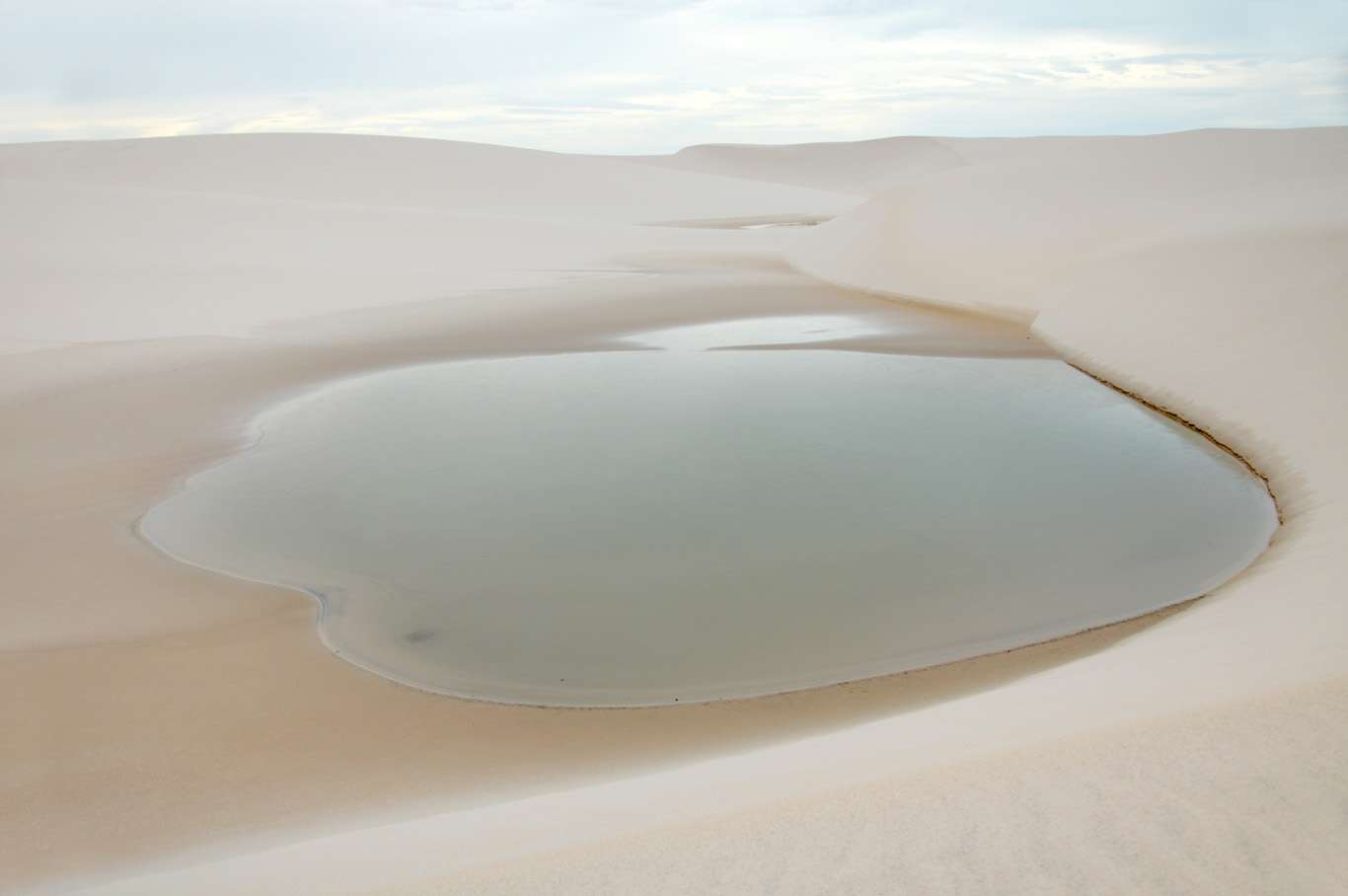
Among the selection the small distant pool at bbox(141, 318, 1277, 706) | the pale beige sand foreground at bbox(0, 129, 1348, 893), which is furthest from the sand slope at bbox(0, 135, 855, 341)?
the small distant pool at bbox(141, 318, 1277, 706)

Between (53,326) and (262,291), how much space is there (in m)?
3.14

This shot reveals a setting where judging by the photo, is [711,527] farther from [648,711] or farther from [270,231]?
[270,231]

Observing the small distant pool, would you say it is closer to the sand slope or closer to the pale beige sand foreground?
the pale beige sand foreground

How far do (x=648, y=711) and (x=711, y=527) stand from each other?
195 centimetres

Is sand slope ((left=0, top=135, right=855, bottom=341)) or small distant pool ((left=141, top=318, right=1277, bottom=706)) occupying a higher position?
sand slope ((left=0, top=135, right=855, bottom=341))

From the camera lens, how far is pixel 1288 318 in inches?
335

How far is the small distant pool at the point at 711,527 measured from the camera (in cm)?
488

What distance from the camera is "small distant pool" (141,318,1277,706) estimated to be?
4883 mm

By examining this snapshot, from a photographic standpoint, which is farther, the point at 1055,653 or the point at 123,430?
the point at 123,430

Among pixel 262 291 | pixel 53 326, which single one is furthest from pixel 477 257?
pixel 53 326

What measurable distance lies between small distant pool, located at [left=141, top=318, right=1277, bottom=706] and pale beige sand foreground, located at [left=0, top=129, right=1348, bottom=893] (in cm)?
27

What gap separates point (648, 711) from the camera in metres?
4.36

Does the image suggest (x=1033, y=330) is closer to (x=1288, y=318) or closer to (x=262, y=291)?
(x=1288, y=318)

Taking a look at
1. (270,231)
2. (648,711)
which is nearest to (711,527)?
(648,711)
